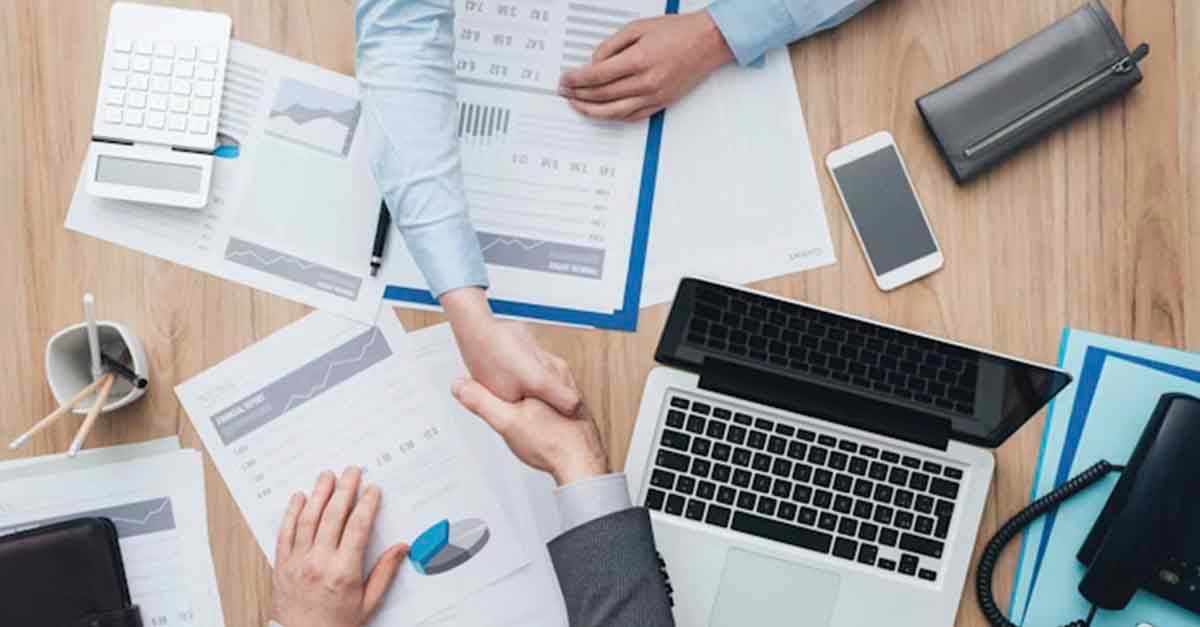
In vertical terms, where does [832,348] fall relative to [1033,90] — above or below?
below

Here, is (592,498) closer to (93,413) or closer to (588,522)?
(588,522)

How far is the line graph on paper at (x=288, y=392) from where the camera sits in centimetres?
109

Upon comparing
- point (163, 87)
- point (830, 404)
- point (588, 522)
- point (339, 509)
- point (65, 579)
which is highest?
point (163, 87)

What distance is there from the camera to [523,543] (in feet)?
3.56

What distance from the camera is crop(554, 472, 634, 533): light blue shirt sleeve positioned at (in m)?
0.94

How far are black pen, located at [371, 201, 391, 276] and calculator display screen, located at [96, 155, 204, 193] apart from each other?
18 cm

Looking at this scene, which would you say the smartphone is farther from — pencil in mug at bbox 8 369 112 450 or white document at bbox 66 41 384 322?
pencil in mug at bbox 8 369 112 450

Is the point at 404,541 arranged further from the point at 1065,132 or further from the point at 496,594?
the point at 1065,132

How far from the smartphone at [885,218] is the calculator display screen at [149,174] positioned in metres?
0.64

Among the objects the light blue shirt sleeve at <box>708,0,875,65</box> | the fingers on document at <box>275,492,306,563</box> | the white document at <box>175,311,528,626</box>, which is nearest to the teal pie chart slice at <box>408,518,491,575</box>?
the white document at <box>175,311,528,626</box>

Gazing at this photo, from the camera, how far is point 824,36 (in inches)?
44.0

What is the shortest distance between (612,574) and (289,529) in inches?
13.9

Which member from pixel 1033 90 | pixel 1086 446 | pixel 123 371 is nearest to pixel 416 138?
pixel 123 371

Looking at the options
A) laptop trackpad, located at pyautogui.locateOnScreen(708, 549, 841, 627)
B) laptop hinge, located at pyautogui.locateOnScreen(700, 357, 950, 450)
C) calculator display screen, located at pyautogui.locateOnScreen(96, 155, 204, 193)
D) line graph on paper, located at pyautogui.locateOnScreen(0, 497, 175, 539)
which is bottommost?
line graph on paper, located at pyautogui.locateOnScreen(0, 497, 175, 539)
